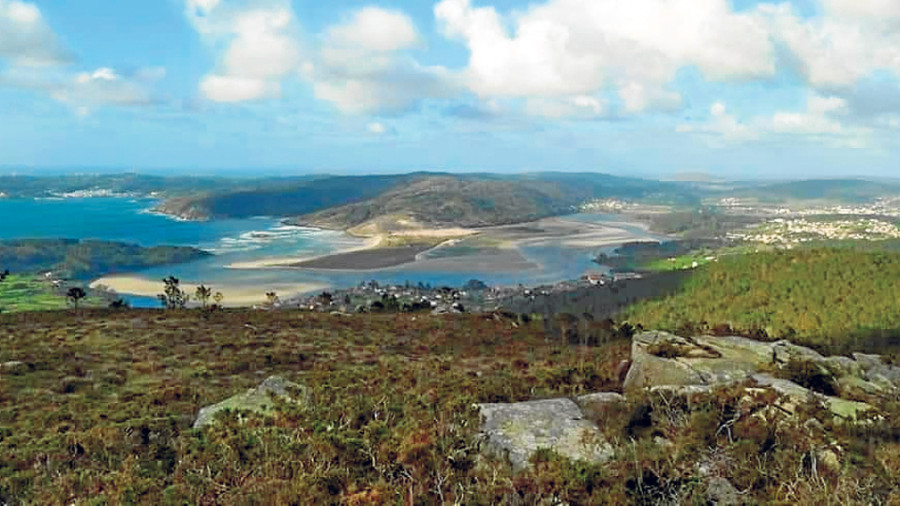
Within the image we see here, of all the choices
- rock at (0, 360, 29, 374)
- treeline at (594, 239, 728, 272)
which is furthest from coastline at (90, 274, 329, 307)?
rock at (0, 360, 29, 374)

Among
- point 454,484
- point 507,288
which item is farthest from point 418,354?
point 507,288

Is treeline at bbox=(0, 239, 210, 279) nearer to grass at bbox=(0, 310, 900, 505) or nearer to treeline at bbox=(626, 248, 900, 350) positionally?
treeline at bbox=(626, 248, 900, 350)

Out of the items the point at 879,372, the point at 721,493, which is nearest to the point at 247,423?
the point at 721,493

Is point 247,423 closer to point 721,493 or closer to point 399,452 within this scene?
point 399,452

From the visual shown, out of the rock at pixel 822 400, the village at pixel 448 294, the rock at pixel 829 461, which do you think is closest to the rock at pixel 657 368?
the rock at pixel 822 400

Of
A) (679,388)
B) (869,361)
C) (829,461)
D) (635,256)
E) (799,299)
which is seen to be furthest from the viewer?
(635,256)

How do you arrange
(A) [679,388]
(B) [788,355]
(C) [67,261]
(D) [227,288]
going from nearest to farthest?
(A) [679,388] < (B) [788,355] < (D) [227,288] < (C) [67,261]
